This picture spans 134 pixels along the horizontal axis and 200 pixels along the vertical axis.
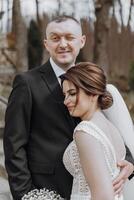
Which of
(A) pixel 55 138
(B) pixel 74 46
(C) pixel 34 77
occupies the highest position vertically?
(B) pixel 74 46

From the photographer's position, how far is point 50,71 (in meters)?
2.75

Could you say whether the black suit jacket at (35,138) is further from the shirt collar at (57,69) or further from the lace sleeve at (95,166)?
the lace sleeve at (95,166)

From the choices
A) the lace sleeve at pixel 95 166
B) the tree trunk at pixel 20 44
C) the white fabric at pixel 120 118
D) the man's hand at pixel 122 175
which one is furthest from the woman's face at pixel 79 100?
the tree trunk at pixel 20 44

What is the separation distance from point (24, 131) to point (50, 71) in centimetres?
34

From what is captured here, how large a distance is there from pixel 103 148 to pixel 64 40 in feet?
2.13

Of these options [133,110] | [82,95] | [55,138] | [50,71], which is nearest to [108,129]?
[82,95]

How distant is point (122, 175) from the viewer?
7.93 feet

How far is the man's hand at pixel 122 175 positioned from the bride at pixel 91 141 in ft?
0.07

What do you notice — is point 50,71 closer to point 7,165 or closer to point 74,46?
point 74,46

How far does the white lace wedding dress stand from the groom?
0.21m

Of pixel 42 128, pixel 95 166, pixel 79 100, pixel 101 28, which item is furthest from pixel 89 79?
pixel 101 28

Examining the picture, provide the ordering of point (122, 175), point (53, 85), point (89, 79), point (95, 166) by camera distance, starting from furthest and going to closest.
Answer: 1. point (53, 85)
2. point (122, 175)
3. point (89, 79)
4. point (95, 166)

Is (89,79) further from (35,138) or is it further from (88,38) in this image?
(88,38)

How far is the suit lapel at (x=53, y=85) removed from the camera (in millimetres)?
2645
